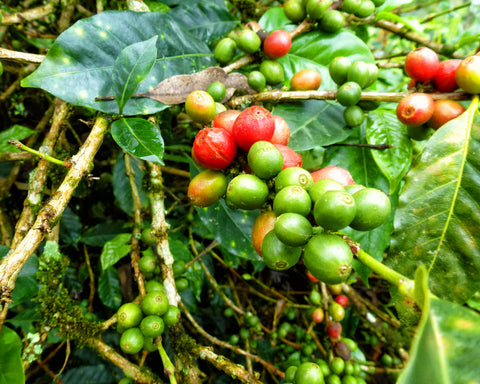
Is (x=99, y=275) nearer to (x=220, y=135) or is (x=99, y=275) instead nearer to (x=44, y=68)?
(x=44, y=68)

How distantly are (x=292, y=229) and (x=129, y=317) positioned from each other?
0.78m

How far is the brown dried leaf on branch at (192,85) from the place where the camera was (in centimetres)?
128

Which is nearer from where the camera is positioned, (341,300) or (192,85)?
(192,85)

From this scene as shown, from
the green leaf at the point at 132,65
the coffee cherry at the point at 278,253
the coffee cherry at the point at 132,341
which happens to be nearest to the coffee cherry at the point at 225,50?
the green leaf at the point at 132,65

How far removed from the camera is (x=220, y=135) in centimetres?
95

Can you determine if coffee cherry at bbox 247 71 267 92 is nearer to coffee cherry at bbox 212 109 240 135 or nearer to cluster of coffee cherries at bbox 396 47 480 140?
coffee cherry at bbox 212 109 240 135

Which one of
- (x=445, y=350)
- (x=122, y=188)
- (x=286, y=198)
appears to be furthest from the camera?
(x=122, y=188)

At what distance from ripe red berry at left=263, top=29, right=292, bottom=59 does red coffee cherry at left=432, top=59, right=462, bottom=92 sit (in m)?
0.68

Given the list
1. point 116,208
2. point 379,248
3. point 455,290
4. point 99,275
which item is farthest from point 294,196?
point 116,208

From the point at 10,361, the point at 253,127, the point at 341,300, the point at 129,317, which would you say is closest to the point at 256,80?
the point at 253,127

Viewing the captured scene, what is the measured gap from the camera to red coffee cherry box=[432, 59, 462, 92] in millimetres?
1191

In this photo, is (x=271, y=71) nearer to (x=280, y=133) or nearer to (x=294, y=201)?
(x=280, y=133)

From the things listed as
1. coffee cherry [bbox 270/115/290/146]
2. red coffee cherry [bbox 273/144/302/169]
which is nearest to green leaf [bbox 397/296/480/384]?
red coffee cherry [bbox 273/144/302/169]

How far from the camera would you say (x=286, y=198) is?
76 centimetres
